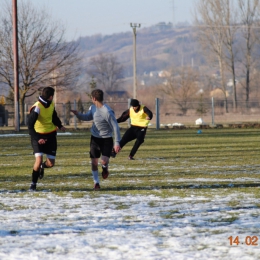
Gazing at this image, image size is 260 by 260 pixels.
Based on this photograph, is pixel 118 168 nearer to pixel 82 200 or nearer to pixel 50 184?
pixel 50 184

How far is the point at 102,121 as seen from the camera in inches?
466

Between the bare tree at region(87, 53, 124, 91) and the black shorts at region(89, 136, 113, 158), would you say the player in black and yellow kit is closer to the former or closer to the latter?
the black shorts at region(89, 136, 113, 158)

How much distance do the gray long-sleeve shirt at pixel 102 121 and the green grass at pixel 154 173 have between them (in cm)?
88

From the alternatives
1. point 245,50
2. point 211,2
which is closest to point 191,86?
point 245,50

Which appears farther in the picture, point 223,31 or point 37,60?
point 223,31

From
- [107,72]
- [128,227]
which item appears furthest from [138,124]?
[107,72]

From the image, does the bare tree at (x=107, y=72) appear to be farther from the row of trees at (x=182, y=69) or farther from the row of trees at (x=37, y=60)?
the row of trees at (x=37, y=60)

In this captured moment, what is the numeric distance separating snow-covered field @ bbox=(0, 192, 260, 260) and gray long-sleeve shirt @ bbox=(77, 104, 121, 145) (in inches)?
55.6

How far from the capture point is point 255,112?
2094 inches
